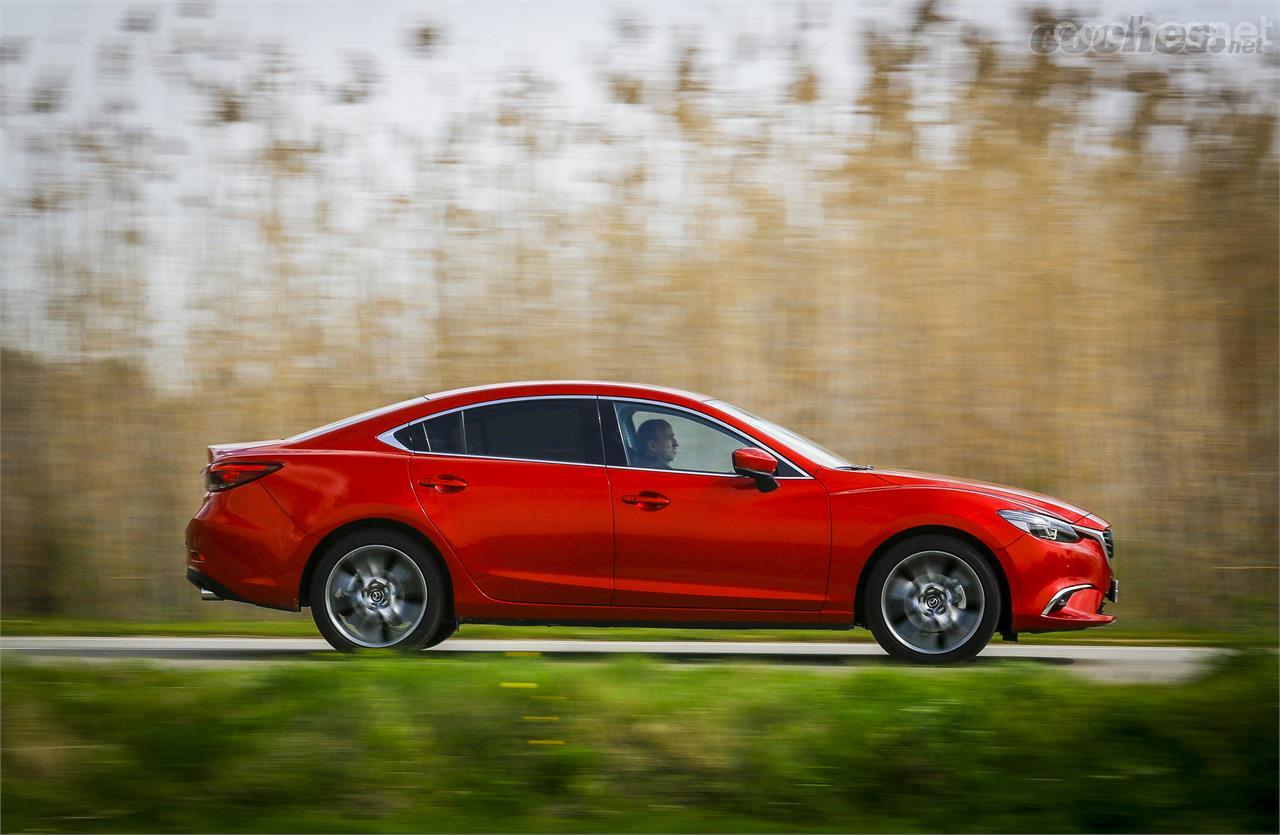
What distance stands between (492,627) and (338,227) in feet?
11.4

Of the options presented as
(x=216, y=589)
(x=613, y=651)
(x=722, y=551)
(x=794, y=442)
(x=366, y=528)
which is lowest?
(x=613, y=651)

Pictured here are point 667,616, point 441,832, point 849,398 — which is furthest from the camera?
point 849,398

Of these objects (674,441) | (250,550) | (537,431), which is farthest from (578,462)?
(250,550)

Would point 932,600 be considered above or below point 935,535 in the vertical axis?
below

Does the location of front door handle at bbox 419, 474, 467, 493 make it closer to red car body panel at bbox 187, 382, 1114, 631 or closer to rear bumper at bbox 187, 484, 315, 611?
red car body panel at bbox 187, 382, 1114, 631

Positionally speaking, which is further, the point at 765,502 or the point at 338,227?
the point at 338,227

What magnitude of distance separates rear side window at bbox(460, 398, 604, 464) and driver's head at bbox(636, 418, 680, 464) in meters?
0.23

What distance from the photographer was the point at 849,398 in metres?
10.3

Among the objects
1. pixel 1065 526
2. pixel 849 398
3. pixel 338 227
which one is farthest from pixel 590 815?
pixel 338 227

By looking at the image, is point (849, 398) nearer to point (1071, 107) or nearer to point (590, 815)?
point (1071, 107)

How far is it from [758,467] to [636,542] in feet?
2.44

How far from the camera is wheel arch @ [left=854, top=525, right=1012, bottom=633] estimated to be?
7.09 meters

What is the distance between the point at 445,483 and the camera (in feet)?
23.7

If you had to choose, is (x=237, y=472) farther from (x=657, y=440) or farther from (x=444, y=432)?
(x=657, y=440)
